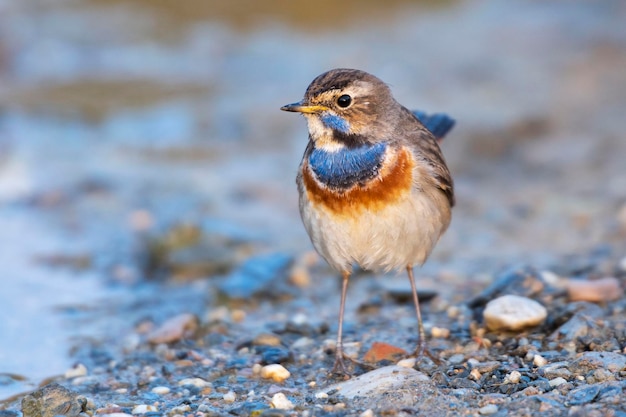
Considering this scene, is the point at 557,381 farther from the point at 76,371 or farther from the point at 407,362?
the point at 76,371

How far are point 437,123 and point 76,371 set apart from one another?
119 inches

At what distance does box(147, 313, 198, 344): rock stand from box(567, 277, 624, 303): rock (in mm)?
2597

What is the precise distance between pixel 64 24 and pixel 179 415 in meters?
12.2

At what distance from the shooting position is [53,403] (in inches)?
194

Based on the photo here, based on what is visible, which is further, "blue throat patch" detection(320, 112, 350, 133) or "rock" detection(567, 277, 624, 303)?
"rock" detection(567, 277, 624, 303)

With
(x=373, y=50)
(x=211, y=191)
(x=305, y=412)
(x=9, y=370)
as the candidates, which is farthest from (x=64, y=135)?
(x=305, y=412)

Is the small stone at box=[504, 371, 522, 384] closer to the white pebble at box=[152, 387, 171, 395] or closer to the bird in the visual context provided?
the bird

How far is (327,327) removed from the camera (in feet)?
20.8

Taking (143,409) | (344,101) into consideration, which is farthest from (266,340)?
(344,101)

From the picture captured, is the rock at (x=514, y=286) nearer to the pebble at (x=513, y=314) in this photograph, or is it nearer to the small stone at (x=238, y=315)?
the pebble at (x=513, y=314)

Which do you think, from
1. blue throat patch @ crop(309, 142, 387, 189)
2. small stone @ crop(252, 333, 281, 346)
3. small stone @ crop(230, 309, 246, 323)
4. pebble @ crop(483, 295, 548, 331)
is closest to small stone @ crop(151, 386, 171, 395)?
small stone @ crop(252, 333, 281, 346)

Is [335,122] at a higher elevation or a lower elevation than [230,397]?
higher

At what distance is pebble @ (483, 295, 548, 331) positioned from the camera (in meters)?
5.64

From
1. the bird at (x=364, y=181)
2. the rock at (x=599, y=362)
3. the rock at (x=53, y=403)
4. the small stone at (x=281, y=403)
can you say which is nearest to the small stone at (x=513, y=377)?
the rock at (x=599, y=362)
